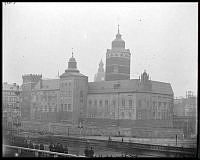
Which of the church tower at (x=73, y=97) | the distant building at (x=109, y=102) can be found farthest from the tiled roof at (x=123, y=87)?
the church tower at (x=73, y=97)

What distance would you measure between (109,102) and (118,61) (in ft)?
1.97

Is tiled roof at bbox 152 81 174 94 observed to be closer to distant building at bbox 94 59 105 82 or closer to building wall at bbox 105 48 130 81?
building wall at bbox 105 48 130 81

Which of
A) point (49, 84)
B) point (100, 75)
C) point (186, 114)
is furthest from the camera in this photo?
point (100, 75)

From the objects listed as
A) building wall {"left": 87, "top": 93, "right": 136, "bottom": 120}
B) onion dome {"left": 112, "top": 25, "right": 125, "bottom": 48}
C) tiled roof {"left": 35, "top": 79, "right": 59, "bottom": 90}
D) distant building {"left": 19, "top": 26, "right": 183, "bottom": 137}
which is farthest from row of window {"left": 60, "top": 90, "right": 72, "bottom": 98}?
onion dome {"left": 112, "top": 25, "right": 125, "bottom": 48}

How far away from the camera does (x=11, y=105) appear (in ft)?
11.9

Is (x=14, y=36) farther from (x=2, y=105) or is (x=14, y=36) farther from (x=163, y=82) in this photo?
(x=163, y=82)

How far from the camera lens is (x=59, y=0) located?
3.37 metres

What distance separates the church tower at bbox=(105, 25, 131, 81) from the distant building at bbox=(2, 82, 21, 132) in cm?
126

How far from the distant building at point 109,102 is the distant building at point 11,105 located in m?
0.11

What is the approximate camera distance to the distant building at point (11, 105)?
11.5ft

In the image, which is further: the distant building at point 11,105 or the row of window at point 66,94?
the row of window at point 66,94

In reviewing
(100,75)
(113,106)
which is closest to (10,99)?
(100,75)

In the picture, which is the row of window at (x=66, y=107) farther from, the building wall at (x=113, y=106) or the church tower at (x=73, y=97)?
the building wall at (x=113, y=106)

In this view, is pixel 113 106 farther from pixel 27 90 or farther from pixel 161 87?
pixel 27 90
